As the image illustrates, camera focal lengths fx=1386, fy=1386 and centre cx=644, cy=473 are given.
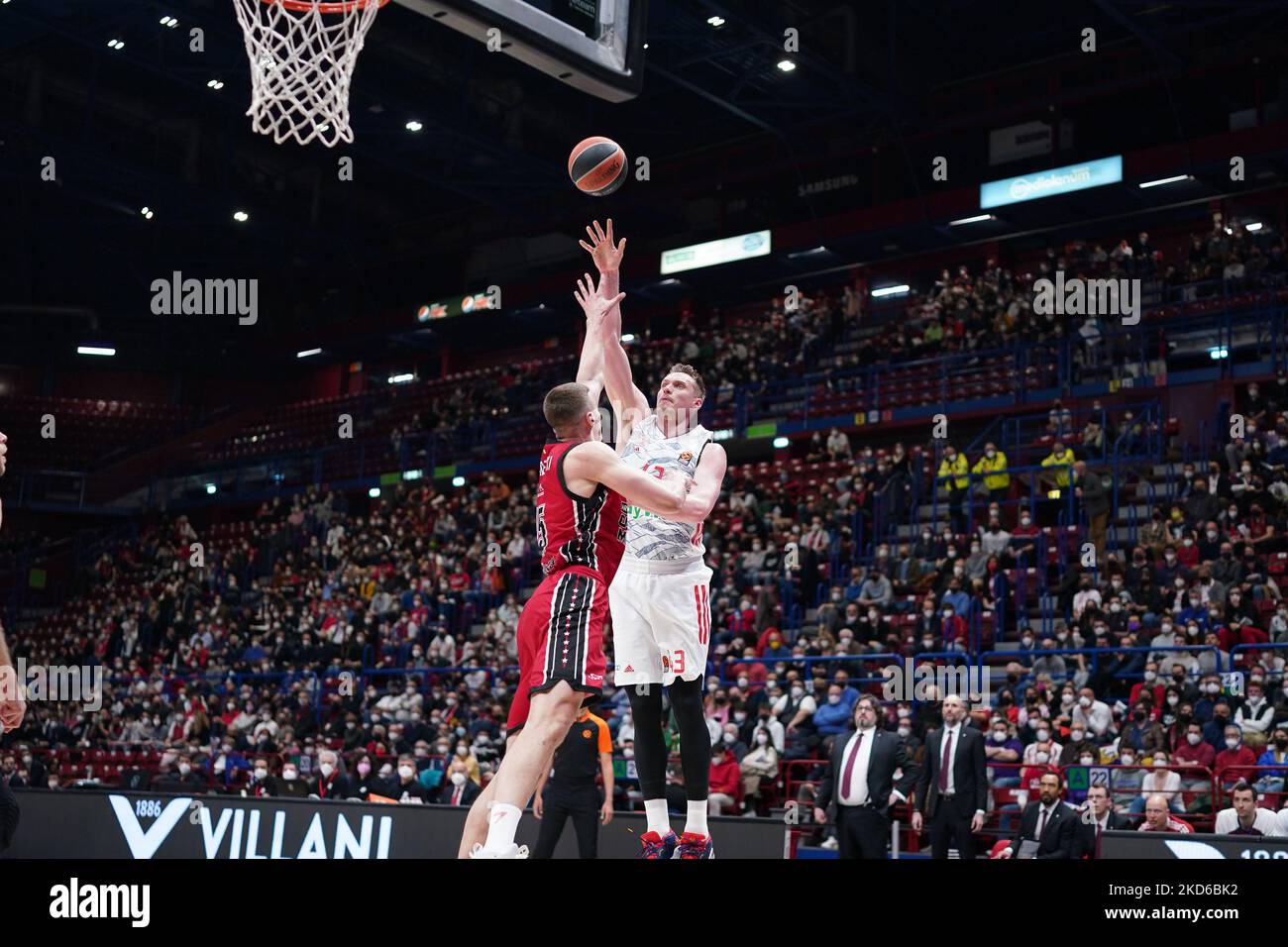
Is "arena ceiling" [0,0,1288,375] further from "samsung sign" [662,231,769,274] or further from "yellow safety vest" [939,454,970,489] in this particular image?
"yellow safety vest" [939,454,970,489]

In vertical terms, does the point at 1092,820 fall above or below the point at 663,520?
below

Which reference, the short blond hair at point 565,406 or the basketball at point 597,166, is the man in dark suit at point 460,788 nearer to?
the basketball at point 597,166

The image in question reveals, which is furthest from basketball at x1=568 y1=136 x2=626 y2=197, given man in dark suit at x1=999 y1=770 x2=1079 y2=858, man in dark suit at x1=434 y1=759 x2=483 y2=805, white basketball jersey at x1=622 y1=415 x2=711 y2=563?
man in dark suit at x1=434 y1=759 x2=483 y2=805

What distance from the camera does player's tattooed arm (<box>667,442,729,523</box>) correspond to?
6121 mm

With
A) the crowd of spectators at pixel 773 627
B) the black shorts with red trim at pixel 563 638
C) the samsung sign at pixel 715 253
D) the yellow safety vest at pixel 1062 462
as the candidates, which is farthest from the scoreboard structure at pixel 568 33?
the samsung sign at pixel 715 253

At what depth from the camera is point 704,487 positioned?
644 centimetres

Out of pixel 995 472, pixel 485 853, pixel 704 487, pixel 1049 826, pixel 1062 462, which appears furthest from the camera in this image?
pixel 1062 462

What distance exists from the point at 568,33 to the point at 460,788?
8.41m

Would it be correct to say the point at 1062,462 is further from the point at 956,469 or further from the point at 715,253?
the point at 715,253

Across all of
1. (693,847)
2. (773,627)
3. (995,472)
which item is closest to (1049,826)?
(693,847)

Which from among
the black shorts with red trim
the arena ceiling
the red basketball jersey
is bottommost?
the black shorts with red trim

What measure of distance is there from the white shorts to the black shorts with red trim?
0.66 metres

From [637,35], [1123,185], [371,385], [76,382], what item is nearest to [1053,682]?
[637,35]
